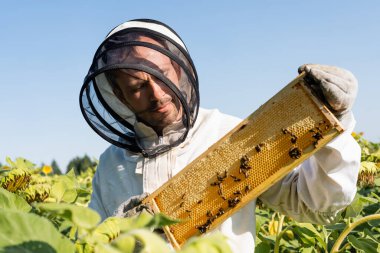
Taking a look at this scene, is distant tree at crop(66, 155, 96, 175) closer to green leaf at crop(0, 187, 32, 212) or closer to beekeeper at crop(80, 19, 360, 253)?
beekeeper at crop(80, 19, 360, 253)

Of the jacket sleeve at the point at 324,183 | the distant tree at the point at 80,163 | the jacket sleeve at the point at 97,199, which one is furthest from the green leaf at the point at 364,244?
the distant tree at the point at 80,163

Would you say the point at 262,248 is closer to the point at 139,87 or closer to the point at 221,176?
the point at 221,176

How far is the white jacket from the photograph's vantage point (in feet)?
5.81

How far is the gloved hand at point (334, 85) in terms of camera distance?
1513 mm

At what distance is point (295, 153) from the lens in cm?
164

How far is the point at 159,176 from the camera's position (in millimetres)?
2012

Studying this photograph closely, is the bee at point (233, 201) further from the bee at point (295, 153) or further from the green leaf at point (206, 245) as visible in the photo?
the green leaf at point (206, 245)

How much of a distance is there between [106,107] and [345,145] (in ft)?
3.54

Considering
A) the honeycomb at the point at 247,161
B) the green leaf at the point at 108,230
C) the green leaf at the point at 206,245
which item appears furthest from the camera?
the honeycomb at the point at 247,161

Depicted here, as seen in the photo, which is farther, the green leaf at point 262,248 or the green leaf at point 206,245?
the green leaf at point 262,248

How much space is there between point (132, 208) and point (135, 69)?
0.52 metres

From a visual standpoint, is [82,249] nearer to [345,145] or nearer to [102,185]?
[345,145]

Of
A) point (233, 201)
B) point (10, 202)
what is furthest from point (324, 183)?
point (10, 202)

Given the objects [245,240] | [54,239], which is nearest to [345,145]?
[245,240]
